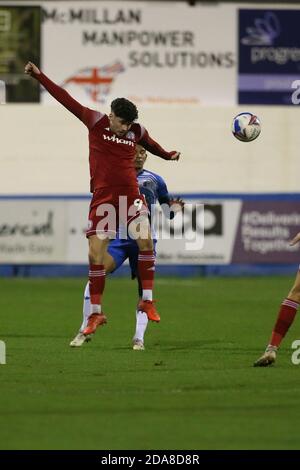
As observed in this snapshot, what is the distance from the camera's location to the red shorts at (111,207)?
37.7 feet

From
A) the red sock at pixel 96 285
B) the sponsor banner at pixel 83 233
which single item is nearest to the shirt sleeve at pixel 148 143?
the red sock at pixel 96 285

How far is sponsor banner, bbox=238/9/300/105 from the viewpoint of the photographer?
3044 centimetres

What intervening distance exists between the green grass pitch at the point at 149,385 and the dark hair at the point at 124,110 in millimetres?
2253

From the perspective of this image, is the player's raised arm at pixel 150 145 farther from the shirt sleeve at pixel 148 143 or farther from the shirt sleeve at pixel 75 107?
the shirt sleeve at pixel 75 107

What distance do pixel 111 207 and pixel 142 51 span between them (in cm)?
1915

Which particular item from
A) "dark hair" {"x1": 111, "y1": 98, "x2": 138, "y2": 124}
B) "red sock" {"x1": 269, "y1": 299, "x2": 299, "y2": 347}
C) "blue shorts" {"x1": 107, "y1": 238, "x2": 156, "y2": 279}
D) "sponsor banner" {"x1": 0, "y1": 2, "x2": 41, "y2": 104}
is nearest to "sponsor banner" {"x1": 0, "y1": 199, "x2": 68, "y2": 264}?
"sponsor banner" {"x1": 0, "y1": 2, "x2": 41, "y2": 104}

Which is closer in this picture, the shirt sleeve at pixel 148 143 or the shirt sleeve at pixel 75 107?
the shirt sleeve at pixel 75 107

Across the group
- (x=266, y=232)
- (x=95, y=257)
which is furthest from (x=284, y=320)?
(x=266, y=232)

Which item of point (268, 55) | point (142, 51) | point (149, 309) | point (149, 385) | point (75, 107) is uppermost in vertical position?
point (268, 55)

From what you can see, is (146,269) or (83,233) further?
(83,233)

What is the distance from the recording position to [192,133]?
30625mm

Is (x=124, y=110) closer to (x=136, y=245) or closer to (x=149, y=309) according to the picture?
(x=136, y=245)

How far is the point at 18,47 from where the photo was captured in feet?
95.1
